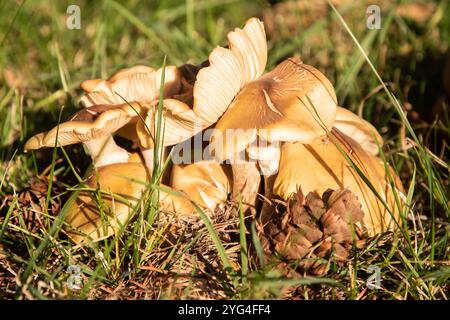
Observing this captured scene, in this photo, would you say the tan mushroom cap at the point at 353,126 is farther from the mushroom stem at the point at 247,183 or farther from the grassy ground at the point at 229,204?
the mushroom stem at the point at 247,183

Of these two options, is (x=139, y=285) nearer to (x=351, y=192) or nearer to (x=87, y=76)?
(x=351, y=192)

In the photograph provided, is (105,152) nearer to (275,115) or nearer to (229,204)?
(229,204)

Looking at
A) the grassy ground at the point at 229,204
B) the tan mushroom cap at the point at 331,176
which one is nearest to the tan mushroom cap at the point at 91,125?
the grassy ground at the point at 229,204

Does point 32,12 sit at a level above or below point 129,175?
above

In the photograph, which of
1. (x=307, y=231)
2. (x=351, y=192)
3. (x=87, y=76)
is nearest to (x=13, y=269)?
(x=307, y=231)

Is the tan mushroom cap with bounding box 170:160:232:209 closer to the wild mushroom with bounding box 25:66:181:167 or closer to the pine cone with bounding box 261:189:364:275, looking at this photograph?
the wild mushroom with bounding box 25:66:181:167

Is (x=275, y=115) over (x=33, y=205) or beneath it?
over

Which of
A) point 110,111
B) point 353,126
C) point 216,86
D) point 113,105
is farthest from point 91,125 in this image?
point 353,126
